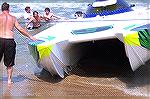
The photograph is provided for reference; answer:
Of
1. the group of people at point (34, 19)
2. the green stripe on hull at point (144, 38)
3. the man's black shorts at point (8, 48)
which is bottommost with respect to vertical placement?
the group of people at point (34, 19)

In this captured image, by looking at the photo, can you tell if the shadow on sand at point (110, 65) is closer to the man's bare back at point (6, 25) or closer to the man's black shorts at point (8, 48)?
the man's black shorts at point (8, 48)

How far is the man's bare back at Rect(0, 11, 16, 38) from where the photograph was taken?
7.79 meters

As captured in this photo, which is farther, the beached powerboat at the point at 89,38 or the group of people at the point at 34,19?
the group of people at the point at 34,19

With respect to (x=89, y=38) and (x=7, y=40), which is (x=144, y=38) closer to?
(x=89, y=38)

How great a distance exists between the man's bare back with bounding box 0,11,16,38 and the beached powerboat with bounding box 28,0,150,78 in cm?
54

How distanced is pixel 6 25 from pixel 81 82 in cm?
187

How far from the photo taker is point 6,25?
7840 mm

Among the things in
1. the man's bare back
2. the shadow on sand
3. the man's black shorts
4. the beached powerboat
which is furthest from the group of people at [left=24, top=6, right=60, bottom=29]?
the man's black shorts

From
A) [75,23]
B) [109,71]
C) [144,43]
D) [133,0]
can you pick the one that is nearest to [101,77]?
[109,71]

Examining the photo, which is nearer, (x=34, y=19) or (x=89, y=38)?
(x=89, y=38)

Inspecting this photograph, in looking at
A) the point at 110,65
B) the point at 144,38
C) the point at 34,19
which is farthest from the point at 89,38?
the point at 34,19

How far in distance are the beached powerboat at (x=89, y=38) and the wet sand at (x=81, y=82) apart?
30 cm

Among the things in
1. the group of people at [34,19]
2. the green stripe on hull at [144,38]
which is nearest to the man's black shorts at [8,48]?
the green stripe on hull at [144,38]

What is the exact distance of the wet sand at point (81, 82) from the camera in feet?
23.6
